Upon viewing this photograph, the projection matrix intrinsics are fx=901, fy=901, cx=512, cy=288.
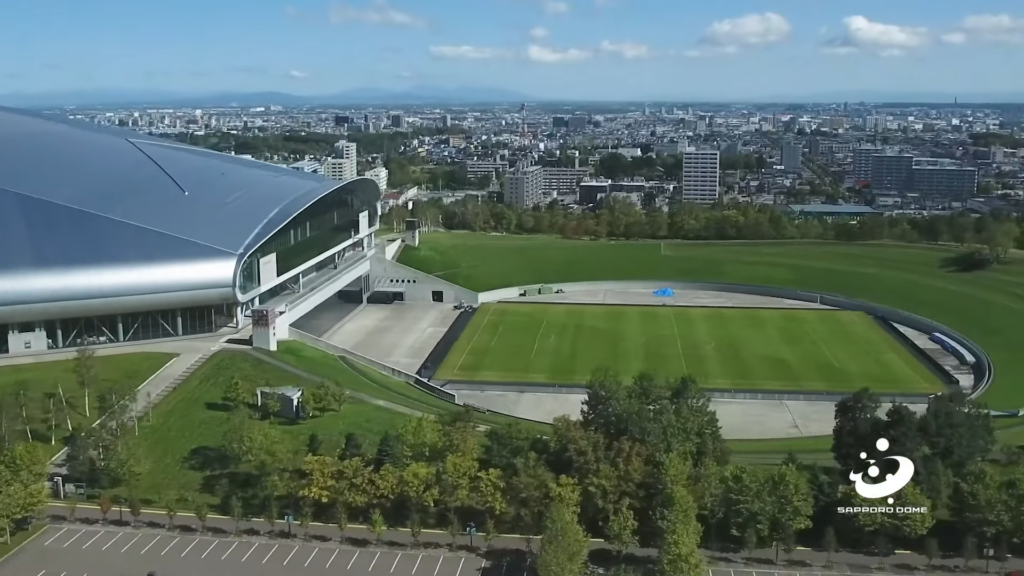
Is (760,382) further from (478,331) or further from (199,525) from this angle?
(199,525)

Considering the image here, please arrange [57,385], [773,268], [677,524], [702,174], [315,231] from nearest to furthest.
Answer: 1. [677,524]
2. [57,385]
3. [315,231]
4. [773,268]
5. [702,174]

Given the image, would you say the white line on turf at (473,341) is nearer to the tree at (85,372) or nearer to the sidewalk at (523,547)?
the tree at (85,372)

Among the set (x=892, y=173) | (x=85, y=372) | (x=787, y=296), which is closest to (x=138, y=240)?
(x=85, y=372)

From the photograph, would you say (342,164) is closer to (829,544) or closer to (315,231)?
(315,231)

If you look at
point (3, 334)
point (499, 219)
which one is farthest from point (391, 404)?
point (499, 219)

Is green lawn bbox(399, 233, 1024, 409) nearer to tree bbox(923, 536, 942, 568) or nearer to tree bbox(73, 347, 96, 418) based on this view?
tree bbox(923, 536, 942, 568)

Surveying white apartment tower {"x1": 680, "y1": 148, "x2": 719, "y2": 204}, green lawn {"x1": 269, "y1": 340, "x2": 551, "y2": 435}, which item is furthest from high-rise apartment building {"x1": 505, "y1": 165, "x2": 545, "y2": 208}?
green lawn {"x1": 269, "y1": 340, "x2": 551, "y2": 435}
